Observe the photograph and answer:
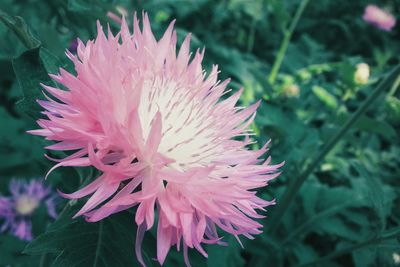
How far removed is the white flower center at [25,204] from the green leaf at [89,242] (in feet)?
3.13

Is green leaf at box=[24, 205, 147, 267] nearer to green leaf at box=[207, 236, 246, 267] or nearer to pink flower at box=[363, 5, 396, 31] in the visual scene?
green leaf at box=[207, 236, 246, 267]

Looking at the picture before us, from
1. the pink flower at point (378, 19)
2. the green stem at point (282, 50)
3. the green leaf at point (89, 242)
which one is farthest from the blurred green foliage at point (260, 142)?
the pink flower at point (378, 19)

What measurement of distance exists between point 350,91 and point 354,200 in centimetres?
43

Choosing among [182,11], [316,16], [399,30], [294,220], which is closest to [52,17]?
[182,11]

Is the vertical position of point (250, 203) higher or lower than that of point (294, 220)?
lower

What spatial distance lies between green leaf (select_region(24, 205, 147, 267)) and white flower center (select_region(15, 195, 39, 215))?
95 centimetres

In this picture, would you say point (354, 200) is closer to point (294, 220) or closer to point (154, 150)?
point (294, 220)

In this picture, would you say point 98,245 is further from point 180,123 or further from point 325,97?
point 325,97

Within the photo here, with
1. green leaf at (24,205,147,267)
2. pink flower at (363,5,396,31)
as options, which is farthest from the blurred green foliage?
pink flower at (363,5,396,31)

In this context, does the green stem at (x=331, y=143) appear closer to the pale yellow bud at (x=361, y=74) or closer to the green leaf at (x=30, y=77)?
the pale yellow bud at (x=361, y=74)

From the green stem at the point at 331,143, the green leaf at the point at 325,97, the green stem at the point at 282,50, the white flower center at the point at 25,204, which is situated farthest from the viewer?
the green stem at the point at 282,50

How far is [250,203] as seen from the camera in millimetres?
820

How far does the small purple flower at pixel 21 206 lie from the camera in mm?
1666

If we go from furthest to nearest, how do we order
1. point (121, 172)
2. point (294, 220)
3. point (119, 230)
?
point (294, 220)
point (119, 230)
point (121, 172)
